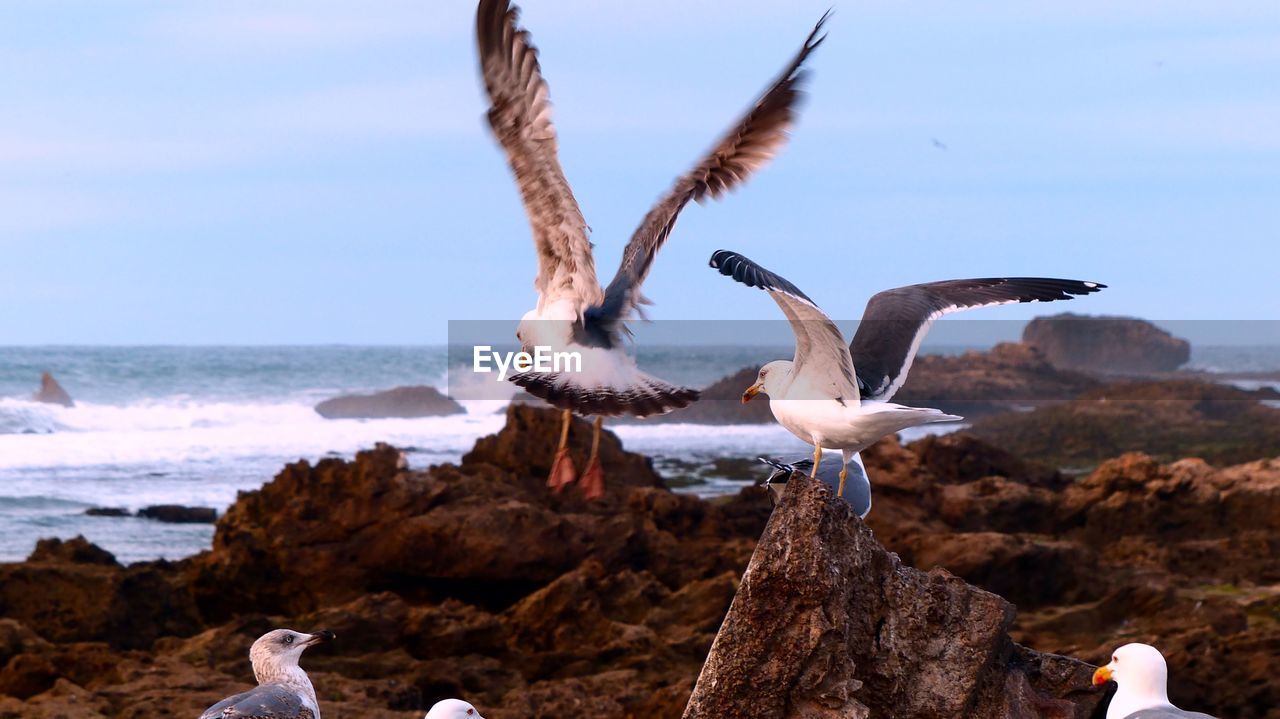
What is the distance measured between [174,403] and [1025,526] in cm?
2783

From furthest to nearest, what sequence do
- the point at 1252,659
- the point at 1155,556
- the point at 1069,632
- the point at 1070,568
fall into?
the point at 1155,556, the point at 1070,568, the point at 1069,632, the point at 1252,659

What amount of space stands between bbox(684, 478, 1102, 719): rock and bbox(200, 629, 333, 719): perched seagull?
1.72m

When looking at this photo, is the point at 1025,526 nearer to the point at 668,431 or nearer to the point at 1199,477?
the point at 1199,477

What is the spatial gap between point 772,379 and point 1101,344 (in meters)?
47.5

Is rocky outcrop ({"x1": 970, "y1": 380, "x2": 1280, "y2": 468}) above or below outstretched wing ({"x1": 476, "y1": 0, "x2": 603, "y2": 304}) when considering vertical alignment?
below

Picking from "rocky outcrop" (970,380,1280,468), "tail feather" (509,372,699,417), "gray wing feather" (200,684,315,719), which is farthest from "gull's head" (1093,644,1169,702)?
"rocky outcrop" (970,380,1280,468)

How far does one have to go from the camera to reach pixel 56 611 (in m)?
10.3

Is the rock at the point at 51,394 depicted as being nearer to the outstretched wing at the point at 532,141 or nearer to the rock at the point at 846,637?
the outstretched wing at the point at 532,141

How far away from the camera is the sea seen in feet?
67.3

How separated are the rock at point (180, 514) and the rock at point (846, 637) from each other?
14900mm

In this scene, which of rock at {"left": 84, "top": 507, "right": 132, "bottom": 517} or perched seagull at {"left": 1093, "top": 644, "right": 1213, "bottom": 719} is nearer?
perched seagull at {"left": 1093, "top": 644, "right": 1213, "bottom": 719}

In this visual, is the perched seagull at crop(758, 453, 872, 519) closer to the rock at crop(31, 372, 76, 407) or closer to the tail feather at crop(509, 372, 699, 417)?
the tail feather at crop(509, 372, 699, 417)

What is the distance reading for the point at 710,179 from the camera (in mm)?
7820

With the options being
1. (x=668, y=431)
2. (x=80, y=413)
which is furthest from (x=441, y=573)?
(x=80, y=413)
